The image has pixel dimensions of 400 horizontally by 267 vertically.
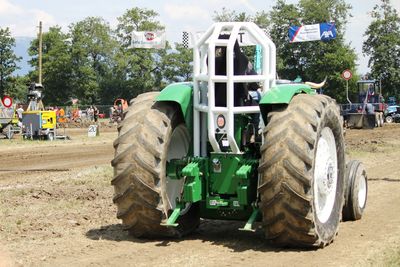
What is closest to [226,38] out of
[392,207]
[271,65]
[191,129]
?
[271,65]

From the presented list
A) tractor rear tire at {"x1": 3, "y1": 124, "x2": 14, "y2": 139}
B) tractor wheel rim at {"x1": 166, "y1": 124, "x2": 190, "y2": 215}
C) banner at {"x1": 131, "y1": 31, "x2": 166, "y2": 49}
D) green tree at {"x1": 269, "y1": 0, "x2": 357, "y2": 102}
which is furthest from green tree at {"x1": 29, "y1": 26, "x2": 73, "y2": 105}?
tractor wheel rim at {"x1": 166, "y1": 124, "x2": 190, "y2": 215}

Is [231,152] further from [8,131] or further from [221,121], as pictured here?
[8,131]

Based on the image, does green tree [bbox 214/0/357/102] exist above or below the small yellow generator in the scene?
above

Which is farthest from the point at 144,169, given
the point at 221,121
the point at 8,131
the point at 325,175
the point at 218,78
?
the point at 8,131

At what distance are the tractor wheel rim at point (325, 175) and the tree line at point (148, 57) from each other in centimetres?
5826

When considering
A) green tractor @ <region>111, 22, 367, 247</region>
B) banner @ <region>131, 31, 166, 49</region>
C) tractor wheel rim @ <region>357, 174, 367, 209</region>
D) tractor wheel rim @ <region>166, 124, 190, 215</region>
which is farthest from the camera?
banner @ <region>131, 31, 166, 49</region>

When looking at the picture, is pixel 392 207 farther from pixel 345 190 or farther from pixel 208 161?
pixel 208 161

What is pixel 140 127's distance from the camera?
677 cm

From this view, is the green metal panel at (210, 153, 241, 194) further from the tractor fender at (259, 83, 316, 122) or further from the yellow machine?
the yellow machine

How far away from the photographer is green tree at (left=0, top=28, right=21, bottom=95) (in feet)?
253

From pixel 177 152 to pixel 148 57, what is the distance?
82157 millimetres

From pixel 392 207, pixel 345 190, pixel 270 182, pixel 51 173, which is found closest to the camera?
pixel 270 182

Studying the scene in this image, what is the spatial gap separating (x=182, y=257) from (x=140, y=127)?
4.75 ft

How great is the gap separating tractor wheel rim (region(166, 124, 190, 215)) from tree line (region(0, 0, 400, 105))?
58.4m
